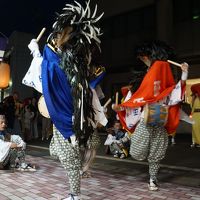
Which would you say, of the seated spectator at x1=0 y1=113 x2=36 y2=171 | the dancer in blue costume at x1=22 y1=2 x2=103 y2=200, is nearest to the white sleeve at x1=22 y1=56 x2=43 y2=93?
the dancer in blue costume at x1=22 y1=2 x2=103 y2=200

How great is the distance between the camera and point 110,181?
5.57 m

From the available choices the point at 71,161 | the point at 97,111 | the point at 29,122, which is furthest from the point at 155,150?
the point at 29,122

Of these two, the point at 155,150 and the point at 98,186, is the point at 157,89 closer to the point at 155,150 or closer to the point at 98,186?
the point at 155,150

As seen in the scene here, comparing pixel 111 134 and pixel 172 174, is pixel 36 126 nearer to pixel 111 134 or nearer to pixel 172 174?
pixel 111 134

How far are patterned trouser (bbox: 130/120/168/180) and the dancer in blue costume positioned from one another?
1.08m

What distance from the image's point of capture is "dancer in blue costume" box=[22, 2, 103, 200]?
12.9 feet

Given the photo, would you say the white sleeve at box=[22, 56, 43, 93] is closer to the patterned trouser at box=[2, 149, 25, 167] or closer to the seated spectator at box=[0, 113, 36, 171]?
the seated spectator at box=[0, 113, 36, 171]

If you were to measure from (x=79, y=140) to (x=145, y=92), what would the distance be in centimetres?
136

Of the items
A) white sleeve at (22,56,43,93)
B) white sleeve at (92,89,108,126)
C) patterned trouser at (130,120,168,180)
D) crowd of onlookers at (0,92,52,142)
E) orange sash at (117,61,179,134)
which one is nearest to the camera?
white sleeve at (22,56,43,93)

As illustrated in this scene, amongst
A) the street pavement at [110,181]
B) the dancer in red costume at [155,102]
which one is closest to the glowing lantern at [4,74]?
the street pavement at [110,181]

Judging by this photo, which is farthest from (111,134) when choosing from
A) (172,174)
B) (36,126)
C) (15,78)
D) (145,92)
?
(15,78)

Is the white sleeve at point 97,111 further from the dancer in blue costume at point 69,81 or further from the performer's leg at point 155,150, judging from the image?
the performer's leg at point 155,150

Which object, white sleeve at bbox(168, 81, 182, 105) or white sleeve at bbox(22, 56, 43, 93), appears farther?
white sleeve at bbox(168, 81, 182, 105)

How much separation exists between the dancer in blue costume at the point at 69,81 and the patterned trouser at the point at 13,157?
2.50 metres
